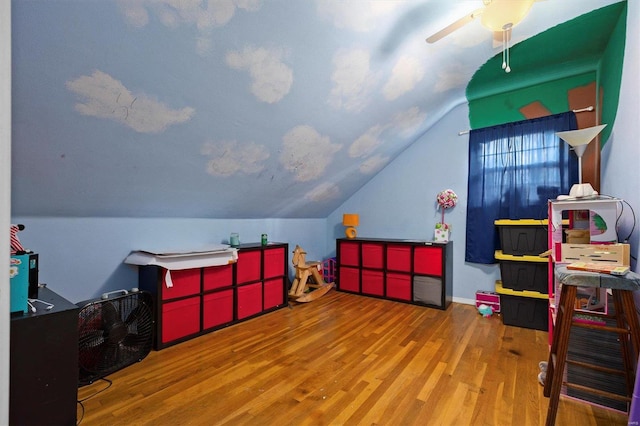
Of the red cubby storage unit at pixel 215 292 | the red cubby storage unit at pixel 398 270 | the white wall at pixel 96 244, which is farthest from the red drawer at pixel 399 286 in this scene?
the white wall at pixel 96 244

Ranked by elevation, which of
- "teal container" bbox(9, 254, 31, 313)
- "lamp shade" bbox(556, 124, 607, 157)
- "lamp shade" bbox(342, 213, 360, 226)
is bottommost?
"teal container" bbox(9, 254, 31, 313)

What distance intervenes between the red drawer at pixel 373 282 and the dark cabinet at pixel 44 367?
323 cm

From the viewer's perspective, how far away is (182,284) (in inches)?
98.7

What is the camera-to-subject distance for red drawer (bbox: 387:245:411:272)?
3.68 m

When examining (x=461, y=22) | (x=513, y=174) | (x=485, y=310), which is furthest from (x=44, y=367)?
(x=513, y=174)

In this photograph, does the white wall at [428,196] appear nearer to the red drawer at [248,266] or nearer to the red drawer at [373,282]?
the red drawer at [373,282]

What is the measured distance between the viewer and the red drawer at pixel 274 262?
3316mm

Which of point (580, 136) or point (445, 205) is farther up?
point (580, 136)

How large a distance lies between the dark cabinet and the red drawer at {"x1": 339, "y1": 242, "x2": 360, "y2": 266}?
3250 millimetres

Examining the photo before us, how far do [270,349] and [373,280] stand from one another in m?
1.95

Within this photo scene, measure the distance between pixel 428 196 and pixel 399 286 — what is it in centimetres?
131

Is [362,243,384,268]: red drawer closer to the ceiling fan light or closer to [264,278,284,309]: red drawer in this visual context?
[264,278,284,309]: red drawer

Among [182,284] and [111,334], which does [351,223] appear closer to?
[182,284]

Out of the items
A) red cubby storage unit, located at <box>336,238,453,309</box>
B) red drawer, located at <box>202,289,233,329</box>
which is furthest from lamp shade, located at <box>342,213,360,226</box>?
red drawer, located at <box>202,289,233,329</box>
